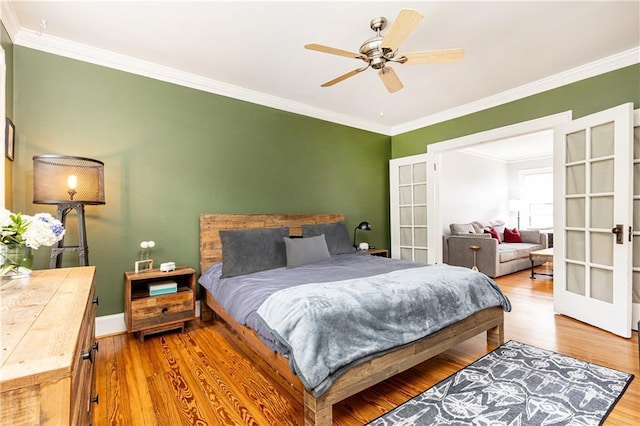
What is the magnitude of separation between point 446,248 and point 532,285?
5.20 ft

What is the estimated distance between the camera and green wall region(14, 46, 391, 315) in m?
2.61

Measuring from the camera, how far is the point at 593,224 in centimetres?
303

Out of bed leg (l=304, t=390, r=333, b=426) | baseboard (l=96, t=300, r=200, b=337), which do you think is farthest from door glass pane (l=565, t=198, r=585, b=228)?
baseboard (l=96, t=300, r=200, b=337)

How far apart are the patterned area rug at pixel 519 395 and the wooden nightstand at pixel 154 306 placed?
6.71 feet

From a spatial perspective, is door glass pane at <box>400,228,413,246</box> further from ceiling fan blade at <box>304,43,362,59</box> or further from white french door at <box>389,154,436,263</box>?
ceiling fan blade at <box>304,43,362,59</box>

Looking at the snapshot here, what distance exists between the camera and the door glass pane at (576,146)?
313 centimetres

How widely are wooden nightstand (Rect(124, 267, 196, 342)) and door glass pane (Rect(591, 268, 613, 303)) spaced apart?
158 inches

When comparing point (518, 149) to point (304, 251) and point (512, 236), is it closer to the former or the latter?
point (512, 236)

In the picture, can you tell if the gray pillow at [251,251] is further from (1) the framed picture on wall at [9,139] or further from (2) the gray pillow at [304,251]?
(1) the framed picture on wall at [9,139]

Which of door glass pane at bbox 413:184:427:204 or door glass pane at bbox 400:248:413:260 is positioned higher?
door glass pane at bbox 413:184:427:204

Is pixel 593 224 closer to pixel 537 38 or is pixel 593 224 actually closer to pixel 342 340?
pixel 537 38

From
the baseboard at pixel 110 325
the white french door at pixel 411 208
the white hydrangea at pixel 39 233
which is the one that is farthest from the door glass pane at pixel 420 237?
the white hydrangea at pixel 39 233

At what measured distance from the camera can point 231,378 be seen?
2.11m

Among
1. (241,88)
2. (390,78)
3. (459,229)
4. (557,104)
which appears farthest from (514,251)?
(241,88)
